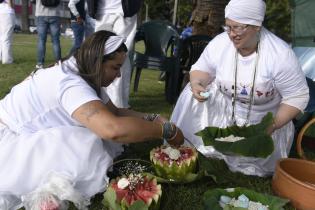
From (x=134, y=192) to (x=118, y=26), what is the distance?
2884mm

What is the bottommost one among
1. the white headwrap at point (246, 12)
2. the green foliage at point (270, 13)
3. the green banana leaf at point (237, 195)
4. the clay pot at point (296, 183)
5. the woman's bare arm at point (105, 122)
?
the green foliage at point (270, 13)

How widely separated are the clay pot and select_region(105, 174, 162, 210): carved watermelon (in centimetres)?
88

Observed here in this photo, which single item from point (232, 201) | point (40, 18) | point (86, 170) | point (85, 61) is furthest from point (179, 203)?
point (40, 18)

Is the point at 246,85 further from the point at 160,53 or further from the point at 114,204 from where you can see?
the point at 160,53

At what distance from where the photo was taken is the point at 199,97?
10.6 feet

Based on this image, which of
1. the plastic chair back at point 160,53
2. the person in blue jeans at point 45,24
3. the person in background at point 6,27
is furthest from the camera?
the person in background at point 6,27

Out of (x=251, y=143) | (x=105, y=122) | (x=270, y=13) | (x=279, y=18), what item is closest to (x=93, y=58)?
(x=105, y=122)

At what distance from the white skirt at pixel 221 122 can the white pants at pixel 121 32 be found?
1357mm

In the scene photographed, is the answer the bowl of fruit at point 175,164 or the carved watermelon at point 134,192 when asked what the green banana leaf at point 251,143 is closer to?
the bowl of fruit at point 175,164

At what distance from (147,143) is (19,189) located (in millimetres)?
1534

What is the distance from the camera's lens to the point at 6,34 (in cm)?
852

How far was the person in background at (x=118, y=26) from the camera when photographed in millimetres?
4707

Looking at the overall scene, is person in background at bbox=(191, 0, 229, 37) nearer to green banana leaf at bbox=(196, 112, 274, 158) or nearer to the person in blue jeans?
the person in blue jeans

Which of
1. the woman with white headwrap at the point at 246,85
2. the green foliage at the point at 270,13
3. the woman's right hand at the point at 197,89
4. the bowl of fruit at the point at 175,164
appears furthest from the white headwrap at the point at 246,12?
the green foliage at the point at 270,13
